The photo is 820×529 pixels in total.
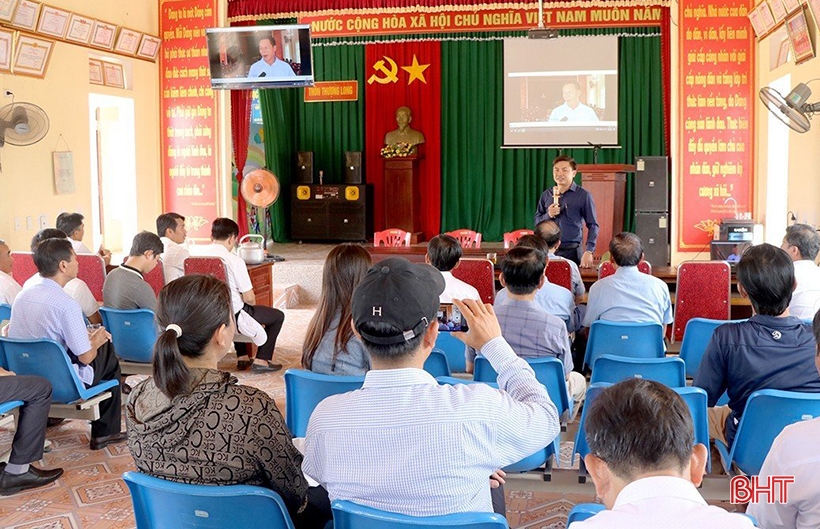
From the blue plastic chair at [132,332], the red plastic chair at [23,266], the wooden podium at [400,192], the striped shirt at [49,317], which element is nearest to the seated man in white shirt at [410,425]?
the striped shirt at [49,317]

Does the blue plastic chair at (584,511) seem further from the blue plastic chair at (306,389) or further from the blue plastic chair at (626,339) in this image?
the blue plastic chair at (626,339)

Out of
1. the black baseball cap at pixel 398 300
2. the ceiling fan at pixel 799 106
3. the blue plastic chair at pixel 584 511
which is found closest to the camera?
the blue plastic chair at pixel 584 511

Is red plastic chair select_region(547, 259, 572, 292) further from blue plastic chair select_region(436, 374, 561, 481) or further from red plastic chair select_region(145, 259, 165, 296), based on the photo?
red plastic chair select_region(145, 259, 165, 296)

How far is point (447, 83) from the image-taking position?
12789 mm

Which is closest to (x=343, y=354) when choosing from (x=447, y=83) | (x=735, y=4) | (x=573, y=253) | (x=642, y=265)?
(x=642, y=265)

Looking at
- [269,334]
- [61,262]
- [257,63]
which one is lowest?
[269,334]

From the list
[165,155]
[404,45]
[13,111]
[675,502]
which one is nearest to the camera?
[675,502]

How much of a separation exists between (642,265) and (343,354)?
10.1 feet

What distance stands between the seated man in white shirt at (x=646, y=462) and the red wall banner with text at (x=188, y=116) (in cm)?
918

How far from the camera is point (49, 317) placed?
4082 millimetres

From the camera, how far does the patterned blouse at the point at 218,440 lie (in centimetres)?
212

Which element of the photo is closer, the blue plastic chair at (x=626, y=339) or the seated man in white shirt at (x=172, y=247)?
the blue plastic chair at (x=626, y=339)

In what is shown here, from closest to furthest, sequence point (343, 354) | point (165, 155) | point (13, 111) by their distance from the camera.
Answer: point (343, 354) < point (13, 111) < point (165, 155)

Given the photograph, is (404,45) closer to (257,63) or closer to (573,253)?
(257,63)
